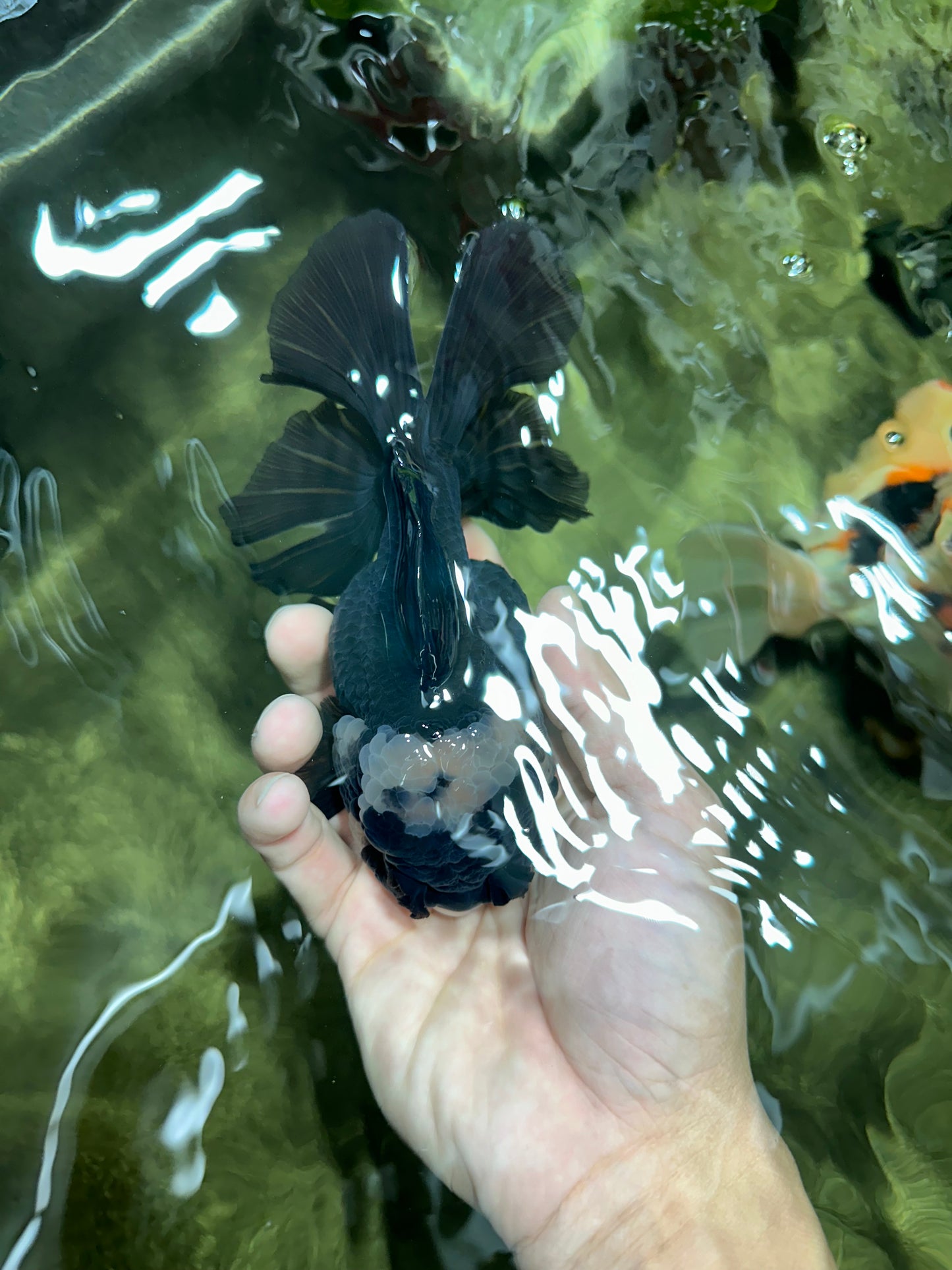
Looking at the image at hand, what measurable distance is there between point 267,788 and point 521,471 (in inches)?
34.9

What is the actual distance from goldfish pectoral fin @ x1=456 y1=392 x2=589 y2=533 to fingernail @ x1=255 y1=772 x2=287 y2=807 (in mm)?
735

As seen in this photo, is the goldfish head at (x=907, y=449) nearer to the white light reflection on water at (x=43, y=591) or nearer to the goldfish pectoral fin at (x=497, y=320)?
the goldfish pectoral fin at (x=497, y=320)

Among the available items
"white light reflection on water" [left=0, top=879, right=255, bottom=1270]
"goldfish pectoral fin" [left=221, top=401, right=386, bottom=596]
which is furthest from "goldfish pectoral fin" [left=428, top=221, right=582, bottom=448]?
"white light reflection on water" [left=0, top=879, right=255, bottom=1270]

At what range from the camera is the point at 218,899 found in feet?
6.64

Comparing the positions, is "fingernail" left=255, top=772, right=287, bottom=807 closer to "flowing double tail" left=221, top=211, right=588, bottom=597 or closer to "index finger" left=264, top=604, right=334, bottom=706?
"index finger" left=264, top=604, right=334, bottom=706

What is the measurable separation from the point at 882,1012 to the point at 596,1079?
653 millimetres

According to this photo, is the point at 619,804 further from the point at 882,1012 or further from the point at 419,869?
the point at 882,1012

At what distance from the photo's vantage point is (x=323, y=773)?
186 cm

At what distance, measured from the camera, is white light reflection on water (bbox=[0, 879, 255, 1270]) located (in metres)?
1.71

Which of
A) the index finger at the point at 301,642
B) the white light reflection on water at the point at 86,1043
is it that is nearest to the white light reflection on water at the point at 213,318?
the index finger at the point at 301,642

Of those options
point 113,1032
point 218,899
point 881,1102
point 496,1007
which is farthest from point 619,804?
point 113,1032

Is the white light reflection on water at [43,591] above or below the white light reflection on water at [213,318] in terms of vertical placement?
below

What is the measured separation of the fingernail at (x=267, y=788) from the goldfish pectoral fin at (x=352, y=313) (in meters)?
0.74

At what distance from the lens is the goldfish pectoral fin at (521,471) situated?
6.59 ft
